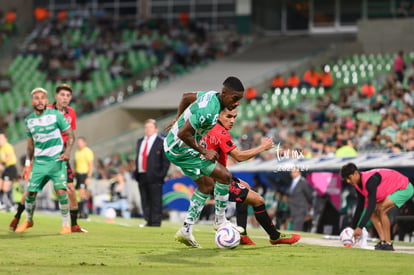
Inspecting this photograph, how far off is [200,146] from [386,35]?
32265 millimetres

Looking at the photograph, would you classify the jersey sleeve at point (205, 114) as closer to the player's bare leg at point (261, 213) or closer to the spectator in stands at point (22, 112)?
the player's bare leg at point (261, 213)

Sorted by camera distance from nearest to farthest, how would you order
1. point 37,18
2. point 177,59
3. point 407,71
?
point 407,71, point 177,59, point 37,18

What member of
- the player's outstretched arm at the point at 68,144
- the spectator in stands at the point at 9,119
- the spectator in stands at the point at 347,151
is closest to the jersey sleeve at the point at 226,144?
the player's outstretched arm at the point at 68,144

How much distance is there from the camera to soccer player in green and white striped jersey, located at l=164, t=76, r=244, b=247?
1061 centimetres

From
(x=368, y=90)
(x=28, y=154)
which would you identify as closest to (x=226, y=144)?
(x=28, y=154)

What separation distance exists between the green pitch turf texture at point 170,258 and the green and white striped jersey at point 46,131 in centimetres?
135

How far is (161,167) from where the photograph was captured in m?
19.4

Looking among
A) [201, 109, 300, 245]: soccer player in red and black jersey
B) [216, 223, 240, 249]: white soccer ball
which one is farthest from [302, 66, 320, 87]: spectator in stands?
[216, 223, 240, 249]: white soccer ball

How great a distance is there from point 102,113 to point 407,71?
13900 millimetres

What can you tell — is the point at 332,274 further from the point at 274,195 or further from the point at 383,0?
the point at 383,0

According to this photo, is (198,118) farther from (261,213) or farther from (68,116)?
(68,116)

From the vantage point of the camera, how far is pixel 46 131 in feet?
47.4

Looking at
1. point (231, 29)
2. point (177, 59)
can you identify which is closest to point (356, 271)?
point (177, 59)

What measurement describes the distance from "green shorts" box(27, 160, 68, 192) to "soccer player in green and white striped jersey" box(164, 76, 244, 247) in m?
3.39
